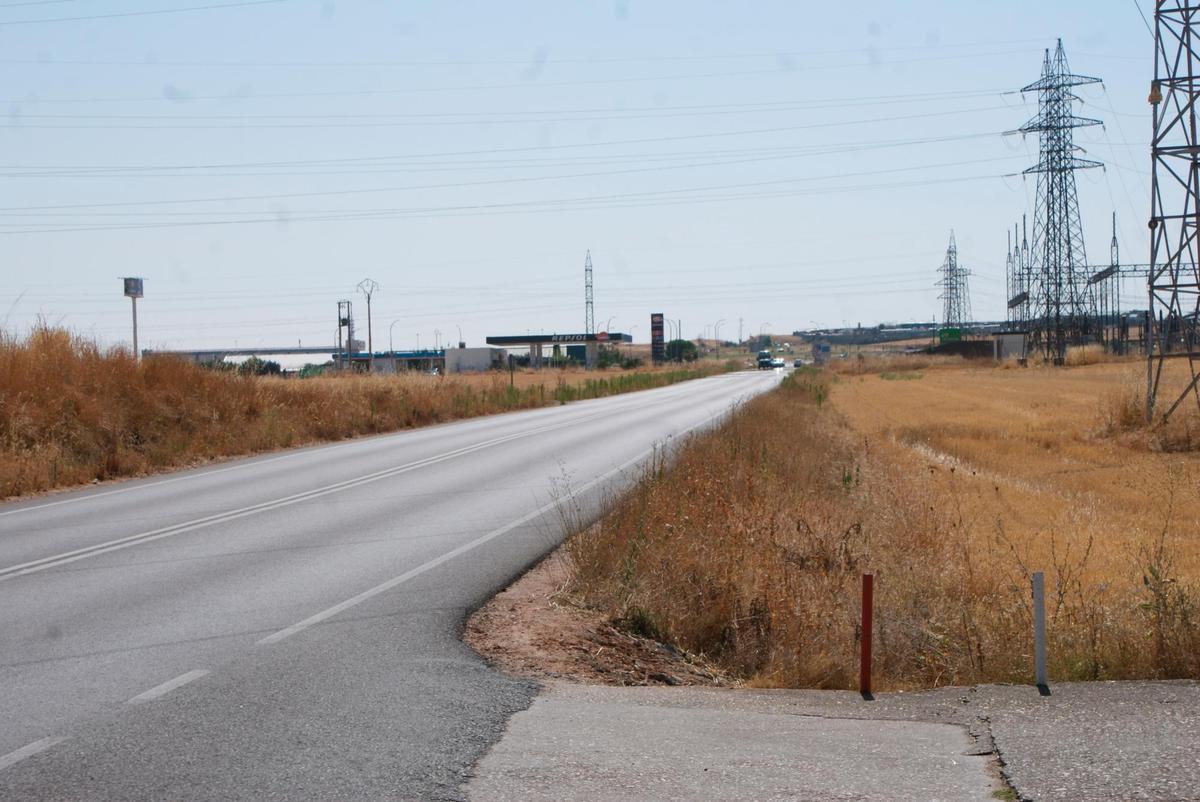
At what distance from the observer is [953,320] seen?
456 ft

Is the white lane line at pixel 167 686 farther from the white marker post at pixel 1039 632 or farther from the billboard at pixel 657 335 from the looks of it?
the billboard at pixel 657 335

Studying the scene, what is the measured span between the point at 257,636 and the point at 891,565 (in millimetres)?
6136

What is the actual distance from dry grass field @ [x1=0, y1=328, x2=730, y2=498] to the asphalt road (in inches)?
89.8

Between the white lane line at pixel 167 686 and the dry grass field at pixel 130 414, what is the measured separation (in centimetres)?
1189

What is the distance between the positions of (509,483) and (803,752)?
42.2 feet

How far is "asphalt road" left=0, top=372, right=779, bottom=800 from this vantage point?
535 cm

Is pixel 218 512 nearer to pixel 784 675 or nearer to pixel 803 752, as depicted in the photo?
pixel 784 675

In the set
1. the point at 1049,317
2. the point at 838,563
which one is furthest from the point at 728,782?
the point at 1049,317

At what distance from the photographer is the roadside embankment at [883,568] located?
26.3ft

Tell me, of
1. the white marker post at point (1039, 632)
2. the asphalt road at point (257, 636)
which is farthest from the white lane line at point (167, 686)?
the white marker post at point (1039, 632)

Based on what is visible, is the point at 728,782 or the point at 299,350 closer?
the point at 728,782

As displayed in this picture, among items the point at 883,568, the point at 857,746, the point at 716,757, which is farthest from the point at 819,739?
the point at 883,568

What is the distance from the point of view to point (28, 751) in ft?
18.2

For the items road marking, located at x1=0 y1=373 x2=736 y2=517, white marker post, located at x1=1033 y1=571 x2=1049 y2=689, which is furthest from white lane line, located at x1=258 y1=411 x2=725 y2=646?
road marking, located at x1=0 y1=373 x2=736 y2=517
